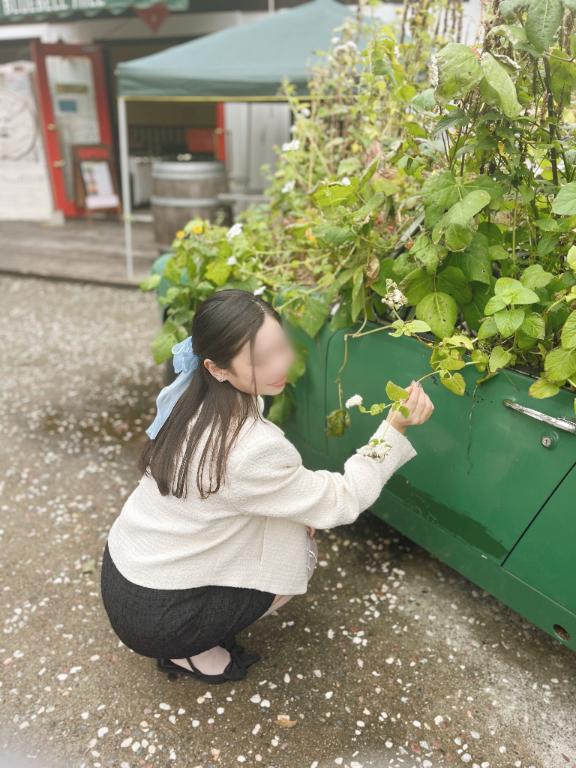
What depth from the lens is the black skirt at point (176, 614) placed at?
173 centimetres

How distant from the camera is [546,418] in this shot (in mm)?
1597

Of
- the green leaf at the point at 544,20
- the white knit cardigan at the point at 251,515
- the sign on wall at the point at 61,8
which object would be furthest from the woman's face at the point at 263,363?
the sign on wall at the point at 61,8

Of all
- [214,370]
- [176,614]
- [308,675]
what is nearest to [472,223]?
[214,370]

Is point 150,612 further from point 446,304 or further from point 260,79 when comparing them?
point 260,79

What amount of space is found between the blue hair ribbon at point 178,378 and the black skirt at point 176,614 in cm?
45

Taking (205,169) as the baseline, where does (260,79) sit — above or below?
above

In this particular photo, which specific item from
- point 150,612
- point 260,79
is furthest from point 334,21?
point 150,612

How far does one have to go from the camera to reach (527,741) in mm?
1816

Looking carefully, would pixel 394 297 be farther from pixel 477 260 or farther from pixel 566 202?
pixel 566 202

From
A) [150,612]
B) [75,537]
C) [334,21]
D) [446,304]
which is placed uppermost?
[334,21]

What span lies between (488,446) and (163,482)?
0.92 meters

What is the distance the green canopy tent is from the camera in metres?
5.21

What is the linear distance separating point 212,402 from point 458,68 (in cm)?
96

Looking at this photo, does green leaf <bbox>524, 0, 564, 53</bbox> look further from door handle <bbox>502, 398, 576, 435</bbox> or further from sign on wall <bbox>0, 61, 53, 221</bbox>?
sign on wall <bbox>0, 61, 53, 221</bbox>
